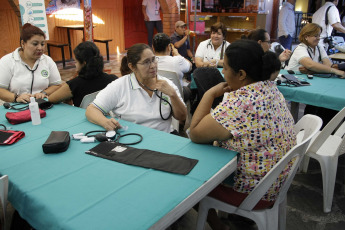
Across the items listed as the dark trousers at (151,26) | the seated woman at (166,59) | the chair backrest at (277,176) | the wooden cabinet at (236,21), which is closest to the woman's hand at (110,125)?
the chair backrest at (277,176)

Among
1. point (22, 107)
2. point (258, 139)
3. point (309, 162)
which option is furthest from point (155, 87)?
point (309, 162)

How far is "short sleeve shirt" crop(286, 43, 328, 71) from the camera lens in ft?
11.2

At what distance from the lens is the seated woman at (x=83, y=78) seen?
250 cm

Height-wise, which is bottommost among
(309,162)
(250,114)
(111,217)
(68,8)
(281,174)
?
(309,162)

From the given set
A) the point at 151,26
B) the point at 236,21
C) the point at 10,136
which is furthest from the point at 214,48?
the point at 151,26

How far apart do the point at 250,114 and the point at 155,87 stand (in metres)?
0.86

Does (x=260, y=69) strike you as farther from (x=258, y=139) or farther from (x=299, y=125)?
(x=299, y=125)

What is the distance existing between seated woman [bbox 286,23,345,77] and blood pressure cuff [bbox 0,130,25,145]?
9.68ft

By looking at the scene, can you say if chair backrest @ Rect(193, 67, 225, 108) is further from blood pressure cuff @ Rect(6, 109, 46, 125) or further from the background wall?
the background wall

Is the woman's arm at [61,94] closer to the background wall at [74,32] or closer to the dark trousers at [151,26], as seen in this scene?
→ the background wall at [74,32]

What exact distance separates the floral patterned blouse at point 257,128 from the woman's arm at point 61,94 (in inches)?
58.9

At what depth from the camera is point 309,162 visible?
3.08 meters

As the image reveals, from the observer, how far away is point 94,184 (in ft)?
4.28

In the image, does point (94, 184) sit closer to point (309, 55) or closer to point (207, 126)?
point (207, 126)
